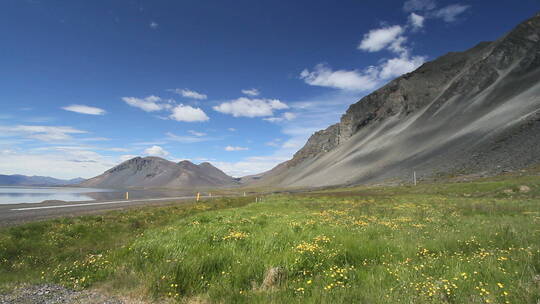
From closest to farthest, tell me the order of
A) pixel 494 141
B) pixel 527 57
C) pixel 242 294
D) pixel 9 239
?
pixel 242 294
pixel 9 239
pixel 494 141
pixel 527 57

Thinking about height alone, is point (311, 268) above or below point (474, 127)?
below

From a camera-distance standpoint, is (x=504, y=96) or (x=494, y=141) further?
(x=504, y=96)

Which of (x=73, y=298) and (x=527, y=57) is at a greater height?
(x=527, y=57)

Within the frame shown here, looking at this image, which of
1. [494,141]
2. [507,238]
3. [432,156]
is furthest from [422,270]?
[432,156]

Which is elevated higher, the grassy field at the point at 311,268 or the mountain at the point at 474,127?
the mountain at the point at 474,127

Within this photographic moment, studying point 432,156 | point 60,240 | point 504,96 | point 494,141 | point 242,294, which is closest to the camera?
point 242,294

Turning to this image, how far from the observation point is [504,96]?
295ft

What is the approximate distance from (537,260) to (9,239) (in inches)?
786

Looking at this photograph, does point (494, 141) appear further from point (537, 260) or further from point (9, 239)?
point (9, 239)

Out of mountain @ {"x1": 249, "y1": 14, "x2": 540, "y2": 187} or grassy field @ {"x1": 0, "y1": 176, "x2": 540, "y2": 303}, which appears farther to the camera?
mountain @ {"x1": 249, "y1": 14, "x2": 540, "y2": 187}

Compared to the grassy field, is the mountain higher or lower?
higher

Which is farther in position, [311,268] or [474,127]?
[474,127]

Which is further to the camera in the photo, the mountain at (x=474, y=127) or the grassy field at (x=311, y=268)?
the mountain at (x=474, y=127)

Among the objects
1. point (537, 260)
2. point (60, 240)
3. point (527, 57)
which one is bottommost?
point (60, 240)
